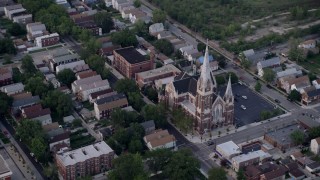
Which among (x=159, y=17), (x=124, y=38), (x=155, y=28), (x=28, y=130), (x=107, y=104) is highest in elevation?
(x=159, y=17)

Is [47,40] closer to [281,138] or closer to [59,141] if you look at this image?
[59,141]

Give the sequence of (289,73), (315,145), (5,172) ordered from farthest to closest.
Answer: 1. (289,73)
2. (315,145)
3. (5,172)

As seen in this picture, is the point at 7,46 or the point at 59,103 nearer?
the point at 59,103

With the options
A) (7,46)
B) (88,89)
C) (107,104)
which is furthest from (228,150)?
(7,46)

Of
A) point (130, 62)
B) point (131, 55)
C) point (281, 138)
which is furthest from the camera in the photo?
point (131, 55)

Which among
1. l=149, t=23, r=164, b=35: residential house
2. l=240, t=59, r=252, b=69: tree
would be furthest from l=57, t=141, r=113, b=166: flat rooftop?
l=149, t=23, r=164, b=35: residential house

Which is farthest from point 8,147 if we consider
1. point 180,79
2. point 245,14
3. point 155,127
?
point 245,14

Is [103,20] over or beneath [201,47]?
over

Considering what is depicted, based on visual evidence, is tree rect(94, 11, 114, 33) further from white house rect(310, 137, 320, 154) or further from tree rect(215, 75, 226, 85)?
white house rect(310, 137, 320, 154)

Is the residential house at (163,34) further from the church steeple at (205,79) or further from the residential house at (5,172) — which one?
the residential house at (5,172)
